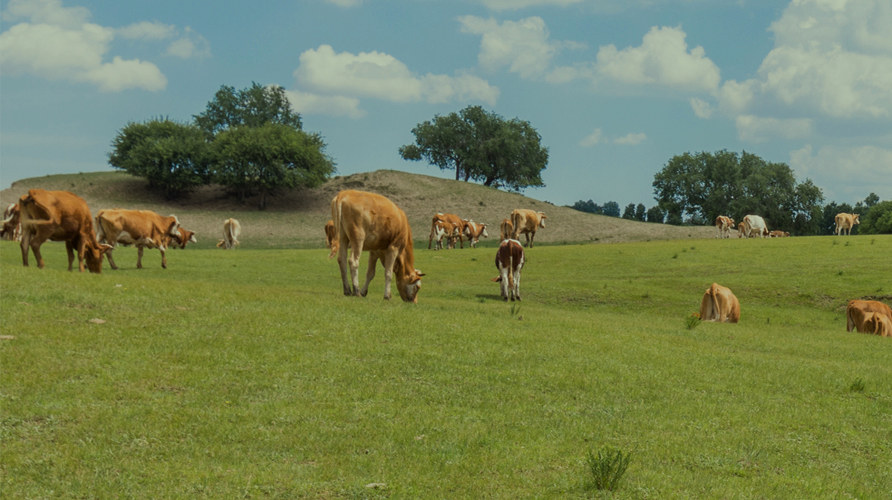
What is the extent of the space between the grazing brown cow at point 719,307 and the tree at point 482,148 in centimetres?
8023

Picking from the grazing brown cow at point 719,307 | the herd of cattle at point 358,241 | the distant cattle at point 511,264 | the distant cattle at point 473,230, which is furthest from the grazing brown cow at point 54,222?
the distant cattle at point 473,230

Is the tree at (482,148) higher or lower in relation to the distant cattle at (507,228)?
higher

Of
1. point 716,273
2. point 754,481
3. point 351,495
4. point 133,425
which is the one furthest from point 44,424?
point 716,273

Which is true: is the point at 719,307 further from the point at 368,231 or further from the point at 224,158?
the point at 224,158

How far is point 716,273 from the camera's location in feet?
103

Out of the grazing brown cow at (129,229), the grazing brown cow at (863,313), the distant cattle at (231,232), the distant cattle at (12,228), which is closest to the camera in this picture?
the grazing brown cow at (863,313)

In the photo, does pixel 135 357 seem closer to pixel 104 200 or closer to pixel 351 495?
pixel 351 495

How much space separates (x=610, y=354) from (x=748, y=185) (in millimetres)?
83270

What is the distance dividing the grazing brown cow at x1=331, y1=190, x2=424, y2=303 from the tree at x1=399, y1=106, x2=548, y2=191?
3304 inches

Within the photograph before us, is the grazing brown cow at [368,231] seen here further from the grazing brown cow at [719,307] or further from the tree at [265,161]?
the tree at [265,161]

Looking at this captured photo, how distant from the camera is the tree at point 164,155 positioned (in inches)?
3258

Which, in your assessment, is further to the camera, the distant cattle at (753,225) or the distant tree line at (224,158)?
the distant tree line at (224,158)

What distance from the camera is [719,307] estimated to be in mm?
21172

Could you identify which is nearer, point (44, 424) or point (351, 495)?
point (351, 495)
